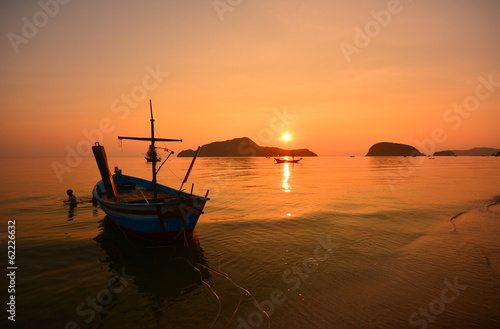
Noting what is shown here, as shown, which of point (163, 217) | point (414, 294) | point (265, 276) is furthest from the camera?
point (163, 217)

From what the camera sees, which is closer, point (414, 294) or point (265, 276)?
point (414, 294)

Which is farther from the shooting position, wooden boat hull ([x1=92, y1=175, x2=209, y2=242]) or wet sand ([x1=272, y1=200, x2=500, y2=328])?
wooden boat hull ([x1=92, y1=175, x2=209, y2=242])

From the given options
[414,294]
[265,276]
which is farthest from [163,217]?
[414,294]

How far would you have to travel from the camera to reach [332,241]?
43.3 ft

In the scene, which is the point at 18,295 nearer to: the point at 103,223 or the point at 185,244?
the point at 185,244

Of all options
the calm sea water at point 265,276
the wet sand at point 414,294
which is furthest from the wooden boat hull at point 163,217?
the wet sand at point 414,294

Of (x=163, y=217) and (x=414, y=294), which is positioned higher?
(x=163, y=217)

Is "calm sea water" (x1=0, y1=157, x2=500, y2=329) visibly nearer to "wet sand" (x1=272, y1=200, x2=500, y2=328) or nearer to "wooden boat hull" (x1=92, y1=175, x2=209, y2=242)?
"wet sand" (x1=272, y1=200, x2=500, y2=328)

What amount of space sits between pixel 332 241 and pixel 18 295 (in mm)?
14202

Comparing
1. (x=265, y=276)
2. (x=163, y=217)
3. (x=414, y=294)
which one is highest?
(x=163, y=217)

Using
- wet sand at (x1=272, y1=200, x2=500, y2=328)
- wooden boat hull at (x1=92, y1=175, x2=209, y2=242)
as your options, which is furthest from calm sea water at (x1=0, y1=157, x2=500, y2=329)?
wooden boat hull at (x1=92, y1=175, x2=209, y2=242)

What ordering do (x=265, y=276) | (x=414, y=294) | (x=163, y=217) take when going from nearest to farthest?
1. (x=414, y=294)
2. (x=265, y=276)
3. (x=163, y=217)

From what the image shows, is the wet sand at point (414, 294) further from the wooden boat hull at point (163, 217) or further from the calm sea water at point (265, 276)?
the wooden boat hull at point (163, 217)

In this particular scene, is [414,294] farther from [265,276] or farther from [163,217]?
[163,217]
